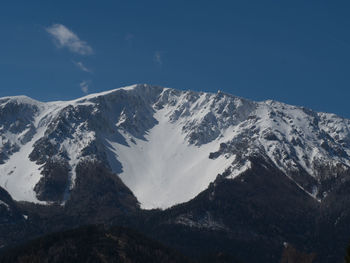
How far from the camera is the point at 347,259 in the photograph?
147 metres

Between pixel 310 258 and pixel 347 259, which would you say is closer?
pixel 347 259

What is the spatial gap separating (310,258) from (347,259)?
5185 centimetres

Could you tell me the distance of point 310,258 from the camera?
198500 millimetres

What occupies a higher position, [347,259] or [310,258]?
[310,258]
